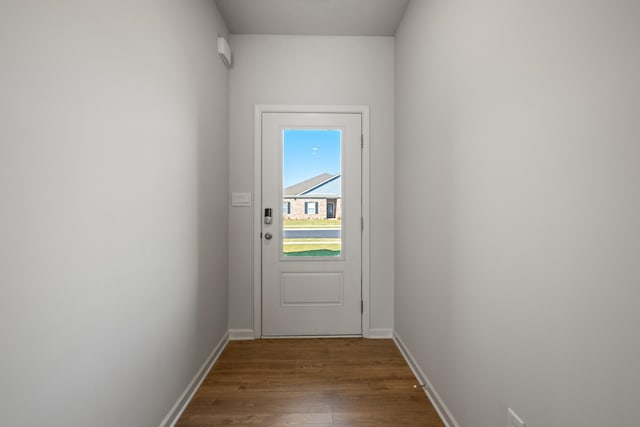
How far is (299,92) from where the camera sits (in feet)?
9.23

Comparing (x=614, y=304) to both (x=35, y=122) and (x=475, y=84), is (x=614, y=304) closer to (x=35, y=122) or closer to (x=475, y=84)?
(x=475, y=84)

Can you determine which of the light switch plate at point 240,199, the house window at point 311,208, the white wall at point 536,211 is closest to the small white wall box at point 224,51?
the light switch plate at point 240,199

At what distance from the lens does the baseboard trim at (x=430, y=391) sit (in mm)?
1661

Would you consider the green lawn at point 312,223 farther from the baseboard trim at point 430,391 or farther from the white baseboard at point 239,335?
the baseboard trim at point 430,391

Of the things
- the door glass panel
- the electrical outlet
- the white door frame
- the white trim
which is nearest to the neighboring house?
the door glass panel

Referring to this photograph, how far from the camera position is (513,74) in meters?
1.14

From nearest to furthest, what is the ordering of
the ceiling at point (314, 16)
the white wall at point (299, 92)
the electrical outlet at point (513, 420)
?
the electrical outlet at point (513, 420) → the ceiling at point (314, 16) → the white wall at point (299, 92)

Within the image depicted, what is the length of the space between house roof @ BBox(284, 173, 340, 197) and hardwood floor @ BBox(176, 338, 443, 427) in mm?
1358

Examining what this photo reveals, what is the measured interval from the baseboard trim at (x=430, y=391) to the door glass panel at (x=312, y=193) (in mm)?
988

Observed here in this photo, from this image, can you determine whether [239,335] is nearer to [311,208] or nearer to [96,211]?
[311,208]

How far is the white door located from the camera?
2.83 metres

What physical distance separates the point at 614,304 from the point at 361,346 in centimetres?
213

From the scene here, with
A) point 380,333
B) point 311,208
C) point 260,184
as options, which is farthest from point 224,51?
point 380,333

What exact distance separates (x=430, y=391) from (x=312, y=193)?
5.85 feet
